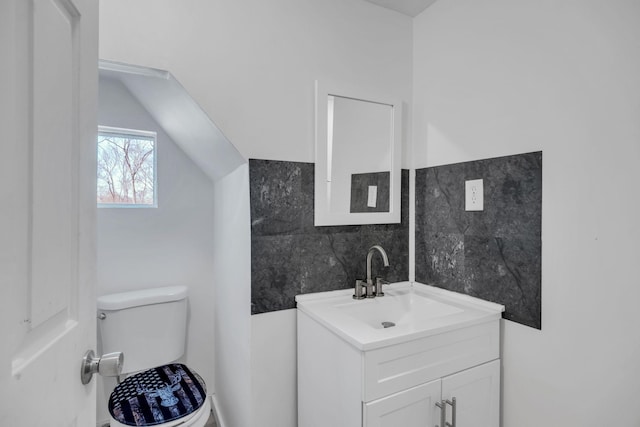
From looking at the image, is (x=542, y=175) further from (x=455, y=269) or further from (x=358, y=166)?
(x=358, y=166)

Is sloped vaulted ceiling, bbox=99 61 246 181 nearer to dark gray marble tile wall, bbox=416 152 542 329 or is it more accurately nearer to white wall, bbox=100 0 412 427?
white wall, bbox=100 0 412 427

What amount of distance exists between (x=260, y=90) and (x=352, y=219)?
29.4 inches

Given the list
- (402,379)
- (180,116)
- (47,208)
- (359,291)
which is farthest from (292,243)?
(47,208)

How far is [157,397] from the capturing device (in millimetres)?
1442

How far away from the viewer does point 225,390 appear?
185 centimetres

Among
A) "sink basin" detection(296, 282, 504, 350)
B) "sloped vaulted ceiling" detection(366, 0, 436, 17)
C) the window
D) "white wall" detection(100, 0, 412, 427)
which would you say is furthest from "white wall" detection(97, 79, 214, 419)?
"sloped vaulted ceiling" detection(366, 0, 436, 17)

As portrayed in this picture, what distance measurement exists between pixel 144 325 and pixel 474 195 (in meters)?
1.82

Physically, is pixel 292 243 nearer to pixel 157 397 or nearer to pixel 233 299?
pixel 233 299

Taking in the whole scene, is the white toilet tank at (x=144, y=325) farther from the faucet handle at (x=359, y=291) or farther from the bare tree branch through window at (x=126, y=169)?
the faucet handle at (x=359, y=291)

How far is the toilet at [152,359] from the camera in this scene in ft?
4.44

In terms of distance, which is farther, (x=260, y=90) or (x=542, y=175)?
(x=260, y=90)

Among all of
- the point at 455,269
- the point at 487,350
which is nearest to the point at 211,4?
the point at 455,269

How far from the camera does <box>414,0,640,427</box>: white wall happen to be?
1.03 meters

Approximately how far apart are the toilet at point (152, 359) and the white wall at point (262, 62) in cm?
25
